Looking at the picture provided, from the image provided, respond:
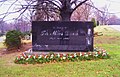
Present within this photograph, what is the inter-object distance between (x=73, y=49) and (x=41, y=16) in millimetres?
5560

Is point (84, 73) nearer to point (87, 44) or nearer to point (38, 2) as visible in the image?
point (87, 44)

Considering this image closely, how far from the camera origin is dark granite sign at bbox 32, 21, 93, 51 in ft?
38.8

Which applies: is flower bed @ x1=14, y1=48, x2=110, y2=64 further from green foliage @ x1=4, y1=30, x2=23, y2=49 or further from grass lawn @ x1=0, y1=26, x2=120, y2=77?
green foliage @ x1=4, y1=30, x2=23, y2=49

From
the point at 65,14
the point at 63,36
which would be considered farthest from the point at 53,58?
the point at 65,14

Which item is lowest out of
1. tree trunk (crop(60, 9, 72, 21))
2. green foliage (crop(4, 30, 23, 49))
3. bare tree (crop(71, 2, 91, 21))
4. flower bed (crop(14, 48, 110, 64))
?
flower bed (crop(14, 48, 110, 64))

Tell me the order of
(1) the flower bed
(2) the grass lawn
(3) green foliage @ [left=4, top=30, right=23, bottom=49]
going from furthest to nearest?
(3) green foliage @ [left=4, top=30, right=23, bottom=49] → (1) the flower bed → (2) the grass lawn

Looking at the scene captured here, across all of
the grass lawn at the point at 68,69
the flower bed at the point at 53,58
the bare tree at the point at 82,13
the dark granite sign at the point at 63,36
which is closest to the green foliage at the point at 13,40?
the dark granite sign at the point at 63,36

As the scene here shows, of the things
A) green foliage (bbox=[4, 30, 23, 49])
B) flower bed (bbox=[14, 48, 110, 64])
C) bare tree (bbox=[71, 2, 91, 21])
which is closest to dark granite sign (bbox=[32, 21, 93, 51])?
flower bed (bbox=[14, 48, 110, 64])

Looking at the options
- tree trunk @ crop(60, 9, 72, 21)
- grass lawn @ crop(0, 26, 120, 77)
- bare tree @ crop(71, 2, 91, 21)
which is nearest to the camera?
grass lawn @ crop(0, 26, 120, 77)

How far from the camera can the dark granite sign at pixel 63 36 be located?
Result: 11.8m

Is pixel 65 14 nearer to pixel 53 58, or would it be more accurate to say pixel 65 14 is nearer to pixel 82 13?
pixel 53 58

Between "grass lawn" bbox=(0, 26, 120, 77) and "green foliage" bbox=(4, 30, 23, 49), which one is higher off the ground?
"green foliage" bbox=(4, 30, 23, 49)

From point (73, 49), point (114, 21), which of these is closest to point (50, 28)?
point (73, 49)

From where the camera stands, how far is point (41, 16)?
16.8 metres
